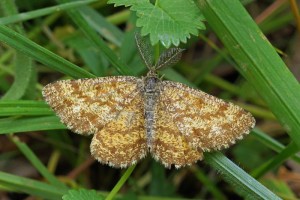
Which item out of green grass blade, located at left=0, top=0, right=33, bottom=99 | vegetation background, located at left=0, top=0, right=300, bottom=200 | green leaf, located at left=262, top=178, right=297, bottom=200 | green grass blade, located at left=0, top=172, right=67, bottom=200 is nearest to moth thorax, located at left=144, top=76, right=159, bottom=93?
vegetation background, located at left=0, top=0, right=300, bottom=200

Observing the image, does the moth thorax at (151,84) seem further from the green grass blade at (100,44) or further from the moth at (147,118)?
the green grass blade at (100,44)

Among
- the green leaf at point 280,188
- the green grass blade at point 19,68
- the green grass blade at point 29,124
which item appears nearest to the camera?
the green grass blade at point 29,124

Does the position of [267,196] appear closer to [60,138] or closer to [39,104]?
[39,104]

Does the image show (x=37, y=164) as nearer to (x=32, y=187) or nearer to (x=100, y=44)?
(x=32, y=187)

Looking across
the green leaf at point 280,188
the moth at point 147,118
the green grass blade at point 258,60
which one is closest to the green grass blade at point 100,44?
the moth at point 147,118

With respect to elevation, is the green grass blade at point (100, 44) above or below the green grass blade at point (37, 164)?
above

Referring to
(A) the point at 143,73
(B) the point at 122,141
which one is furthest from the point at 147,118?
(A) the point at 143,73
